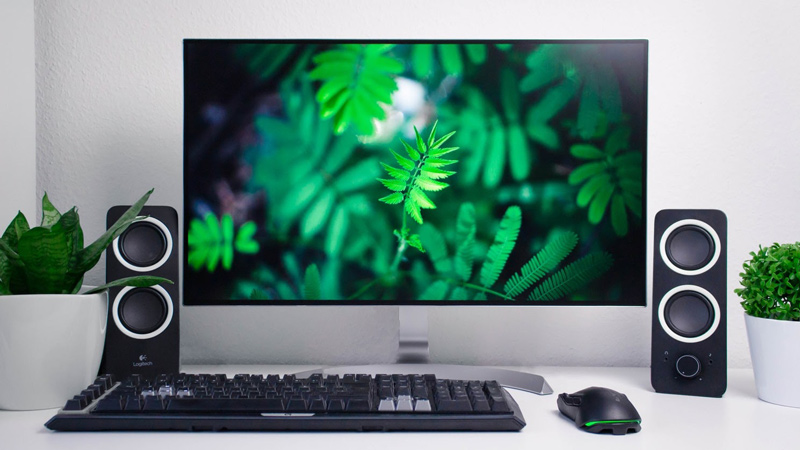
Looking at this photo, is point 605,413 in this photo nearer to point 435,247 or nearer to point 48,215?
point 435,247

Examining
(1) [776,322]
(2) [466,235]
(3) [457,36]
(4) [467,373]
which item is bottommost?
(4) [467,373]

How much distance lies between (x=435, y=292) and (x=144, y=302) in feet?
1.46

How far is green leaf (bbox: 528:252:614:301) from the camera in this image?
3.19ft

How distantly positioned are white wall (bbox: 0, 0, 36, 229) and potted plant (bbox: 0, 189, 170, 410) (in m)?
0.26

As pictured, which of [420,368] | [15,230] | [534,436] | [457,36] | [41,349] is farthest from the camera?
[457,36]

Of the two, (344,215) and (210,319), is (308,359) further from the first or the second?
(344,215)

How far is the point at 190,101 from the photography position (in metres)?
0.97

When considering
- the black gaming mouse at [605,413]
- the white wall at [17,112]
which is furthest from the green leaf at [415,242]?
the white wall at [17,112]

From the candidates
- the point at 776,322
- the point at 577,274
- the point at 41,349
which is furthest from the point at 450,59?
the point at 41,349

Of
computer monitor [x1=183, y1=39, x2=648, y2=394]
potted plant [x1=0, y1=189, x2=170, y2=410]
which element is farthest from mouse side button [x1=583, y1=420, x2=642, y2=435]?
potted plant [x1=0, y1=189, x2=170, y2=410]

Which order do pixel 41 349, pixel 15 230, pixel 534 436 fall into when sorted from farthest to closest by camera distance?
pixel 15 230 < pixel 41 349 < pixel 534 436

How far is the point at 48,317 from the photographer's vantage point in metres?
0.80

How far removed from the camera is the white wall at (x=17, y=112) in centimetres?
108

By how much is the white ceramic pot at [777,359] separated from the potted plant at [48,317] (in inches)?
33.1
